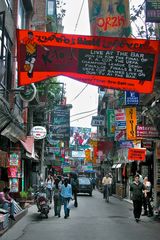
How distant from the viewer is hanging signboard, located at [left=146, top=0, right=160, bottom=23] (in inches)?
567

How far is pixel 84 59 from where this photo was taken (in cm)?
1221

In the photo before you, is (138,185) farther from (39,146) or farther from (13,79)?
(39,146)

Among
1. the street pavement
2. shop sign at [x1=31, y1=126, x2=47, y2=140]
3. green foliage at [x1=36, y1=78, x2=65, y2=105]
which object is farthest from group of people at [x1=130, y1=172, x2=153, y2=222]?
green foliage at [x1=36, y1=78, x2=65, y2=105]

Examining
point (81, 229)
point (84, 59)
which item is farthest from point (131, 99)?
point (84, 59)

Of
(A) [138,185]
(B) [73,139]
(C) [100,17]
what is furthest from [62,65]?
(B) [73,139]

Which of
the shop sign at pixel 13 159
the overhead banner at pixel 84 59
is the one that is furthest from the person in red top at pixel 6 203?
the shop sign at pixel 13 159

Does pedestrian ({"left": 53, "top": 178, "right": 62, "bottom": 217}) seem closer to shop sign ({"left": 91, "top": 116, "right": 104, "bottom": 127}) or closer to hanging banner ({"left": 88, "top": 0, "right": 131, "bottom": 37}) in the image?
hanging banner ({"left": 88, "top": 0, "right": 131, "bottom": 37})

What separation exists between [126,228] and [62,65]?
6650mm

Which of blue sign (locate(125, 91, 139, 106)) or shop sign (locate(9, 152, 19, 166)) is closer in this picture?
shop sign (locate(9, 152, 19, 166))

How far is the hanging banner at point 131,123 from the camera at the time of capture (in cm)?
2764

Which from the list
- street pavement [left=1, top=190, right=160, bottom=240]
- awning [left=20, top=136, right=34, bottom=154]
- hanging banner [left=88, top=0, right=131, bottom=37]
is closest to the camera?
hanging banner [left=88, top=0, right=131, bottom=37]

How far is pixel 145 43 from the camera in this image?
12508 millimetres

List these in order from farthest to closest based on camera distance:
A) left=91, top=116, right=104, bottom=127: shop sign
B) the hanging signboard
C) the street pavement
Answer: left=91, top=116, right=104, bottom=127: shop sign
the hanging signboard
the street pavement

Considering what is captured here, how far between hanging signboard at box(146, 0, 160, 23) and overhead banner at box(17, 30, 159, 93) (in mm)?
2205
